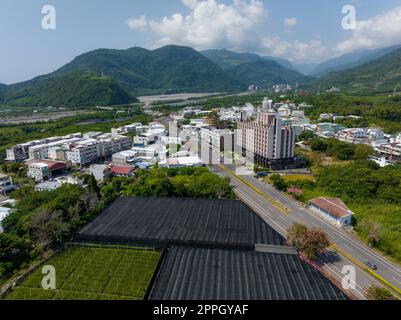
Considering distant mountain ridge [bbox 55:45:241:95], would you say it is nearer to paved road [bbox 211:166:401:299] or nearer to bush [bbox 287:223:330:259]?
paved road [bbox 211:166:401:299]

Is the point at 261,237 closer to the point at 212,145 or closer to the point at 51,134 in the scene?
the point at 212,145

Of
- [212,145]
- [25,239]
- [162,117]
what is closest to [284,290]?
[25,239]

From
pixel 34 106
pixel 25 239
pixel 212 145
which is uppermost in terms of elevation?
pixel 34 106

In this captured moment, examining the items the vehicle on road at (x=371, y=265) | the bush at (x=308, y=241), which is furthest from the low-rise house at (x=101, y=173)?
the vehicle on road at (x=371, y=265)

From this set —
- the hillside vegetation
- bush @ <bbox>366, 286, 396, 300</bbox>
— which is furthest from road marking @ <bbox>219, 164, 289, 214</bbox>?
the hillside vegetation

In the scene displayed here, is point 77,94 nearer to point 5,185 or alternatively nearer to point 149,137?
point 149,137

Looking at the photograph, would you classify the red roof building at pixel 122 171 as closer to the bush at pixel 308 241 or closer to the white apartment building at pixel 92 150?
the white apartment building at pixel 92 150
